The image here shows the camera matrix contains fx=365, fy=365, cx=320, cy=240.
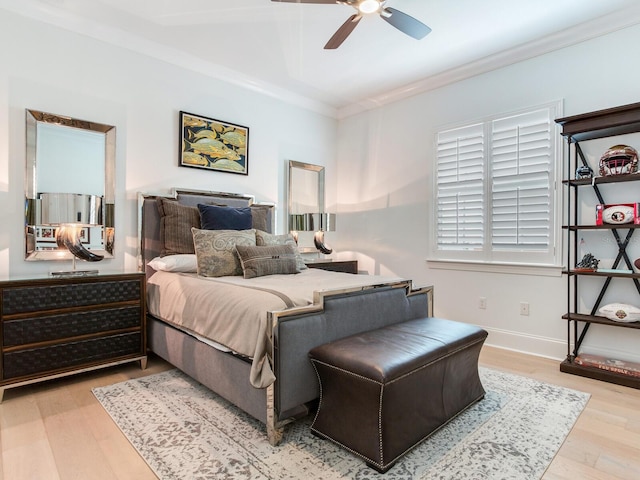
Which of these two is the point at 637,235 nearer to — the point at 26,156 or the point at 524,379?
the point at 524,379

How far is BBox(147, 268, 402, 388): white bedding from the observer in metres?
1.82

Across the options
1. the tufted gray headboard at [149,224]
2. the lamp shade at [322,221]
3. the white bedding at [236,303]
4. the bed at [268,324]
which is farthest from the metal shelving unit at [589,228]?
the tufted gray headboard at [149,224]

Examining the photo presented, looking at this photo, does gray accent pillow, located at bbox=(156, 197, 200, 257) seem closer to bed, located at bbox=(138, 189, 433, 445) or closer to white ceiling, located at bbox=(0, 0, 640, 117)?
bed, located at bbox=(138, 189, 433, 445)

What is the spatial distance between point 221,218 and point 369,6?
82.0 inches

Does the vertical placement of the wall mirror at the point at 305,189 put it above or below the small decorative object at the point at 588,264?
above

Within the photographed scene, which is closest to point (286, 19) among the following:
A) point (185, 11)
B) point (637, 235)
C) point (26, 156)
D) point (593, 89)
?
point (185, 11)

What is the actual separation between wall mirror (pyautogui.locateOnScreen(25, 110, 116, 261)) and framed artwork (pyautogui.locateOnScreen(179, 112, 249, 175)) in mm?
665

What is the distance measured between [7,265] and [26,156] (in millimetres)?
824

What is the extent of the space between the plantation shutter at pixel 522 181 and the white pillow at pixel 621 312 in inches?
26.6

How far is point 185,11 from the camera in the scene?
2.82 m

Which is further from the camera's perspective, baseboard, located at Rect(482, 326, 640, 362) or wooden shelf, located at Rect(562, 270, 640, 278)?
baseboard, located at Rect(482, 326, 640, 362)

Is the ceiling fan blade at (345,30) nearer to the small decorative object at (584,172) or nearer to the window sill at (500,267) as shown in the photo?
the small decorative object at (584,172)

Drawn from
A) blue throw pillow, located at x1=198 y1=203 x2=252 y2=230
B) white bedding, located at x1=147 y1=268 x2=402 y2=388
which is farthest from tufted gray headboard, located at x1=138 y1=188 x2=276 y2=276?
white bedding, located at x1=147 y1=268 x2=402 y2=388

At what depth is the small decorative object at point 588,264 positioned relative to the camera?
288cm
